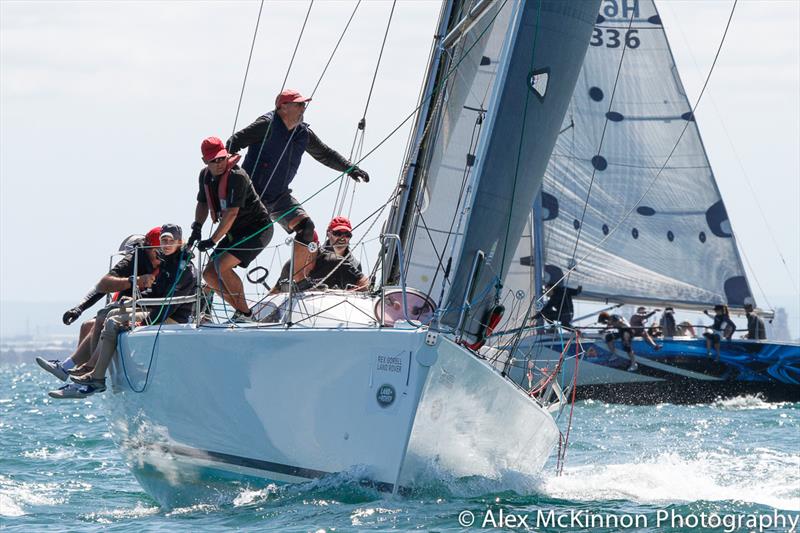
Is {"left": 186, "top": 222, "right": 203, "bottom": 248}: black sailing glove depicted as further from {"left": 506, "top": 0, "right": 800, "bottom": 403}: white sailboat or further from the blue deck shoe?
{"left": 506, "top": 0, "right": 800, "bottom": 403}: white sailboat

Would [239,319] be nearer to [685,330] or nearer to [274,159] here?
[274,159]

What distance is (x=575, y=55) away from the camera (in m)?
9.23

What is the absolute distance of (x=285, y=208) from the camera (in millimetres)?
10305

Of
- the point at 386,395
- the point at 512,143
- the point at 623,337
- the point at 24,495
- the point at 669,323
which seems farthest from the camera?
the point at 669,323

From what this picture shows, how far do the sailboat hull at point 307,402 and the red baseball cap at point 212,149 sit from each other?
1171mm

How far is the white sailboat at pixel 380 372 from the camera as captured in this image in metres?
8.28

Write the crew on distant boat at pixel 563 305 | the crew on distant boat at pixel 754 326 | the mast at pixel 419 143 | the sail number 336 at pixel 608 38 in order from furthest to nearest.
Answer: the crew on distant boat at pixel 754 326
the sail number 336 at pixel 608 38
the crew on distant boat at pixel 563 305
the mast at pixel 419 143

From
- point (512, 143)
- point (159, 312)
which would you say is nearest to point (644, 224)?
point (159, 312)

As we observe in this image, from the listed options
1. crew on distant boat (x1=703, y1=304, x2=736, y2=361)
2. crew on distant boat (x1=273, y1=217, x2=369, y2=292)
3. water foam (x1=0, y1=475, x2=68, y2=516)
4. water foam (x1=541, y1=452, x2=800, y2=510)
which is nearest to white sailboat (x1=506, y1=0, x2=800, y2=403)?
crew on distant boat (x1=703, y1=304, x2=736, y2=361)

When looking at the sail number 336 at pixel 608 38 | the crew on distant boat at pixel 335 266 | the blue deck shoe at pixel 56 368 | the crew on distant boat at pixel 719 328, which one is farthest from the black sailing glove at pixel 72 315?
the sail number 336 at pixel 608 38

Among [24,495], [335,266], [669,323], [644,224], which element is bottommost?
[24,495]

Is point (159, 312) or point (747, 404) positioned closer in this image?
point (159, 312)

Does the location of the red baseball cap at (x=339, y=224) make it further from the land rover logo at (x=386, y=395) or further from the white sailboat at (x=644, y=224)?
the white sailboat at (x=644, y=224)

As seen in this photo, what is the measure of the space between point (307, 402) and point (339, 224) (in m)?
2.23
